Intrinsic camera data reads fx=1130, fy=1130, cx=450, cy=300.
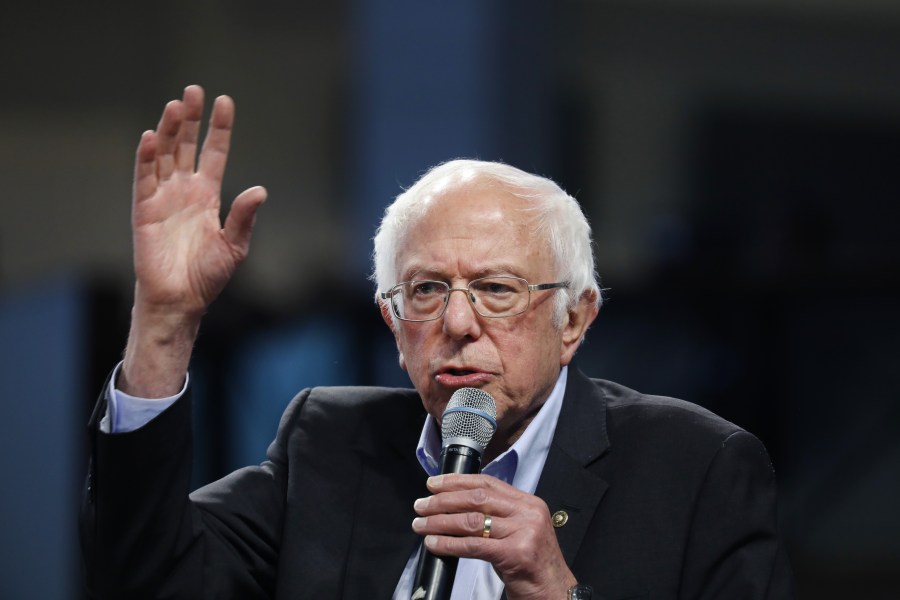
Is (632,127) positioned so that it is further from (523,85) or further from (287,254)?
(287,254)

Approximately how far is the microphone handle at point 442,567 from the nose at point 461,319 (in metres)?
0.39

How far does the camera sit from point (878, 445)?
4180 millimetres

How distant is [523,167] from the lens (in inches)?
189

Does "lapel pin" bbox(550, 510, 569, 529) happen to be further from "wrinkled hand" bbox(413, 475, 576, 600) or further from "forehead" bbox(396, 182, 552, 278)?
"forehead" bbox(396, 182, 552, 278)

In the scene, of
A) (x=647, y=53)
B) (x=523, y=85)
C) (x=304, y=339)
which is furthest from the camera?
(x=647, y=53)

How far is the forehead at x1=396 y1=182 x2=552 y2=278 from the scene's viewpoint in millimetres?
2027

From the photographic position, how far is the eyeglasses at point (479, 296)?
202 cm

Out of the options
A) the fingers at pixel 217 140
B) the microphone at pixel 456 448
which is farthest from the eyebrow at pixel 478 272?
the fingers at pixel 217 140

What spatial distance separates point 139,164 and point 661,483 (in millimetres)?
1059

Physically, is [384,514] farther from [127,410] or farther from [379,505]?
[127,410]

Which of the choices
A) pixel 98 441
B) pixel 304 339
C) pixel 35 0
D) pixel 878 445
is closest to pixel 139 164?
pixel 98 441

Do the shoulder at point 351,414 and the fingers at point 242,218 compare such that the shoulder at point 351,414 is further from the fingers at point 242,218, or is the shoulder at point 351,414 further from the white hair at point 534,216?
the fingers at point 242,218

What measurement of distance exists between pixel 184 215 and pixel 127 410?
340 millimetres

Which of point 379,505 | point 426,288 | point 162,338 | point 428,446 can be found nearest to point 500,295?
point 426,288
